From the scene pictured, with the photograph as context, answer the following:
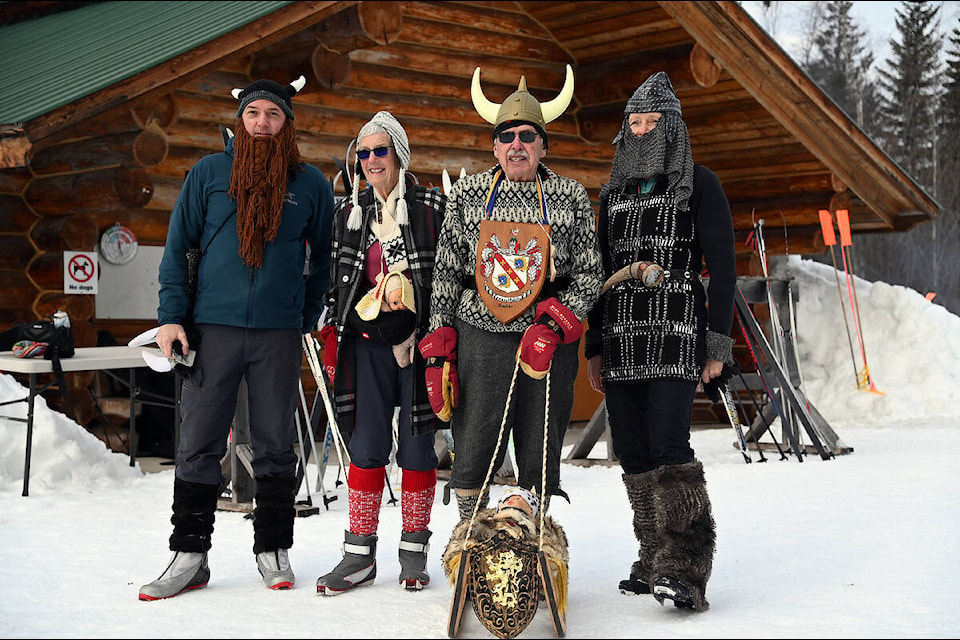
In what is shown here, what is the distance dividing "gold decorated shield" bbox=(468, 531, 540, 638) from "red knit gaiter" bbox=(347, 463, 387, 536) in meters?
0.81

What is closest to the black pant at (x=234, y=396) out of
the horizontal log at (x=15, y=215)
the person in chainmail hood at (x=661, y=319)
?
the person in chainmail hood at (x=661, y=319)

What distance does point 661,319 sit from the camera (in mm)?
3713

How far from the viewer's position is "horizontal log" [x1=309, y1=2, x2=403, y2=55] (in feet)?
22.5

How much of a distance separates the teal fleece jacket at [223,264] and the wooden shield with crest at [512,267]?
813mm

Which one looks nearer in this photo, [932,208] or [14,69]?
[14,69]

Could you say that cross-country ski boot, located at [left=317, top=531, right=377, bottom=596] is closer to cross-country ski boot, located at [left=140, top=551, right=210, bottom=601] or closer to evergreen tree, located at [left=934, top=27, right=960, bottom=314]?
cross-country ski boot, located at [left=140, top=551, right=210, bottom=601]

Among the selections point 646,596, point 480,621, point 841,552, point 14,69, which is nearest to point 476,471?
point 480,621

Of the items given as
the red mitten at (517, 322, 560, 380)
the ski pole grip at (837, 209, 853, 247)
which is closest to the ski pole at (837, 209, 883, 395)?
the ski pole grip at (837, 209, 853, 247)

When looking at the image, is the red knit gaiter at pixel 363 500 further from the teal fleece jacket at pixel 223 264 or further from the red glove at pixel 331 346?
the teal fleece jacket at pixel 223 264

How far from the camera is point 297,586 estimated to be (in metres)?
3.92

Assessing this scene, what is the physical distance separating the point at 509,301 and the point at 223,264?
1.10 meters

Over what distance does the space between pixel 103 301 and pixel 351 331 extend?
185 inches

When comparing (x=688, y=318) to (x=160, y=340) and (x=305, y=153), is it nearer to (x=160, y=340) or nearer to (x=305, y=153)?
(x=160, y=340)

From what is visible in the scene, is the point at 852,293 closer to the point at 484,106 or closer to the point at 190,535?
the point at 484,106
